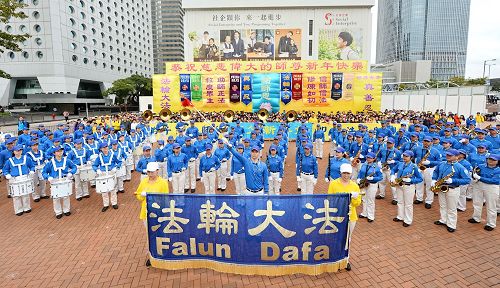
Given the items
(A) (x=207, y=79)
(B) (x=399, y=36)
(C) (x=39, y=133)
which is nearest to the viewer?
(C) (x=39, y=133)

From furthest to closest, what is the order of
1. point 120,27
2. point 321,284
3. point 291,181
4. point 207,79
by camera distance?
1. point 120,27
2. point 207,79
3. point 291,181
4. point 321,284

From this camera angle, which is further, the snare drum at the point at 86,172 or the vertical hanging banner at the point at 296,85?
the vertical hanging banner at the point at 296,85

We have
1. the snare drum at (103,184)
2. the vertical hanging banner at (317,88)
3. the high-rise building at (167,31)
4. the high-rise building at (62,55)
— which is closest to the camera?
the snare drum at (103,184)

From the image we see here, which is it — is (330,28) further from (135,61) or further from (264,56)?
(135,61)

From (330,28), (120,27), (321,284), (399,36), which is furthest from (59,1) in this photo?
(399,36)

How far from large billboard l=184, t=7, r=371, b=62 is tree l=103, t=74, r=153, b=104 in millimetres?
19911

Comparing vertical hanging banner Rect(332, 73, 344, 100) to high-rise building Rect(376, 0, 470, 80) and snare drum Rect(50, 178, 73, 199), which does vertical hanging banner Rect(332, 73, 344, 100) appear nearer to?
snare drum Rect(50, 178, 73, 199)

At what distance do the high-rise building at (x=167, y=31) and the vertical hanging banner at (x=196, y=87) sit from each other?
14993cm

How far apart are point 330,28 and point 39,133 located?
4134 centimetres

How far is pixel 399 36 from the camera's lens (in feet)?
458

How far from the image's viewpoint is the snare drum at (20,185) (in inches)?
336

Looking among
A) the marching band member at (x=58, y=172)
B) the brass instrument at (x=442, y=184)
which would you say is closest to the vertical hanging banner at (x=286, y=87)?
the brass instrument at (x=442, y=184)

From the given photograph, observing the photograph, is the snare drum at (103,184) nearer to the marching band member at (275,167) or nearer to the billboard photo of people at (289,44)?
the marching band member at (275,167)

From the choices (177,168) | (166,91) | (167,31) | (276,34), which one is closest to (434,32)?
(276,34)
